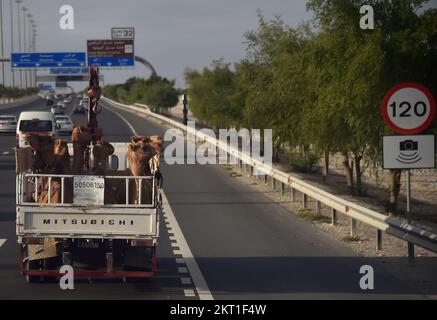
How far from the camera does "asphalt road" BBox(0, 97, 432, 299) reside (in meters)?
13.2

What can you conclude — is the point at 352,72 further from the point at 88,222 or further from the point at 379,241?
the point at 88,222

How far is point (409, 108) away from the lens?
15000 millimetres

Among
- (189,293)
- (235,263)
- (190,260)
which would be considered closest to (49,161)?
(189,293)

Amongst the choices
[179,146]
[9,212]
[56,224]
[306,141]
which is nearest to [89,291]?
[56,224]

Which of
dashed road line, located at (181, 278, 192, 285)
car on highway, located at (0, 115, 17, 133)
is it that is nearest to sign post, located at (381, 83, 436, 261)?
dashed road line, located at (181, 278, 192, 285)

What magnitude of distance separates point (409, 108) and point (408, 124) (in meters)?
0.26

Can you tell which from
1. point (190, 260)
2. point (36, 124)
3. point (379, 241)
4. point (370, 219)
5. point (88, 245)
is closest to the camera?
point (88, 245)

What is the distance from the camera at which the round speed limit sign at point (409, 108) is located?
14.8m

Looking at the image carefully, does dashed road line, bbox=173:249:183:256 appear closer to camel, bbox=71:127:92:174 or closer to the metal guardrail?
camel, bbox=71:127:92:174

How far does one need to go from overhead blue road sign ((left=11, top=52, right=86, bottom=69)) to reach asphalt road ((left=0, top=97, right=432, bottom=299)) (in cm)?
7185

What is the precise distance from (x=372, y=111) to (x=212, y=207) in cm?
486

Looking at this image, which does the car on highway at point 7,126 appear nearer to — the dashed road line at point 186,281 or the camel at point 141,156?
the camel at point 141,156
